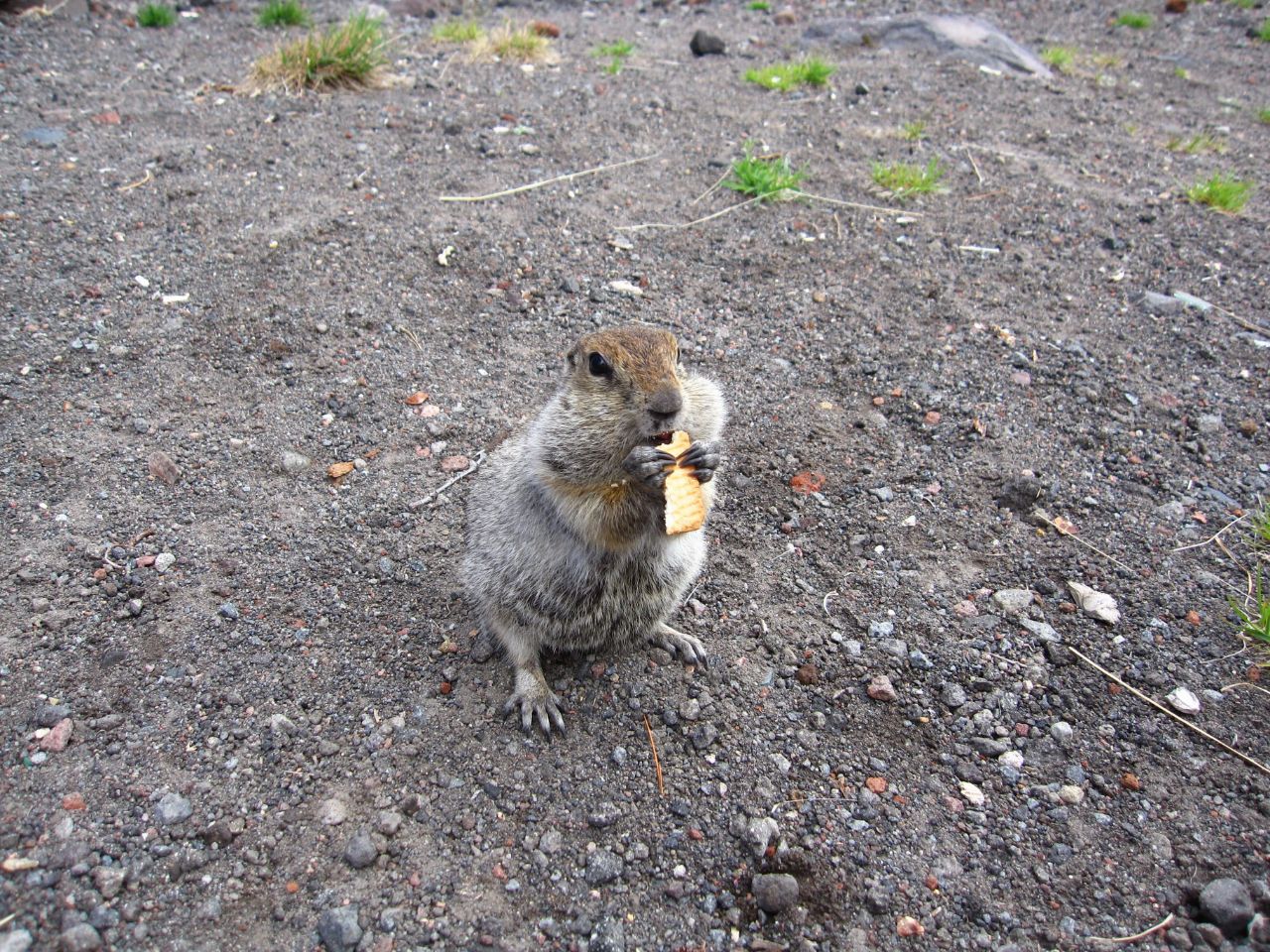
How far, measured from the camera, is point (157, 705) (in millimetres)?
3344

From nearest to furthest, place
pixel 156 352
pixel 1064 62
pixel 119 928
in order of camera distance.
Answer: pixel 119 928 → pixel 156 352 → pixel 1064 62

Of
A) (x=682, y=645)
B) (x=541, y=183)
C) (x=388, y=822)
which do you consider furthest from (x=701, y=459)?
(x=541, y=183)

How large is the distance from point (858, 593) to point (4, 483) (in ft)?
12.9

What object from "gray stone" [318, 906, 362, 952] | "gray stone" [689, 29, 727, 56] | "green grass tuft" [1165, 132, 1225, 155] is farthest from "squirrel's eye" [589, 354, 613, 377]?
"gray stone" [689, 29, 727, 56]

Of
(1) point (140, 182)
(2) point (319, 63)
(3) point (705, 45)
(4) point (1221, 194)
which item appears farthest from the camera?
(3) point (705, 45)

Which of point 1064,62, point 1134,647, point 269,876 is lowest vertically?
point 269,876

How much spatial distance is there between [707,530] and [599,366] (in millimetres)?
1392

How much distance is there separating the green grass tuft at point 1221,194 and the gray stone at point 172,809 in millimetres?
A: 7806

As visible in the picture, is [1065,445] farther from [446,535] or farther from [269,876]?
[269,876]

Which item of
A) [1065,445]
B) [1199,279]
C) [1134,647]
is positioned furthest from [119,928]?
[1199,279]

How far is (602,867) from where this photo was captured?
9.65 ft

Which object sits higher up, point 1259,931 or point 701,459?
point 701,459

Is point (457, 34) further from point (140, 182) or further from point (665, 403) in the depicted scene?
point (665, 403)

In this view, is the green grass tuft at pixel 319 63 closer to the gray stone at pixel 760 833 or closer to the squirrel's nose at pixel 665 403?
the squirrel's nose at pixel 665 403
